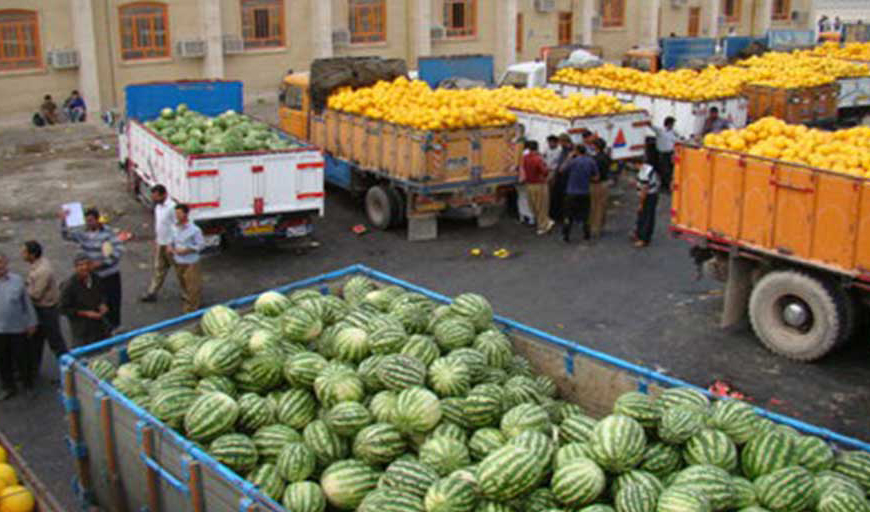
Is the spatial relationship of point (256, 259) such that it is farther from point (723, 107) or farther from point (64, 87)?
point (64, 87)

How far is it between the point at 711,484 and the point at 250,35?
90.7 feet

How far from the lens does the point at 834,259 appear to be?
969cm

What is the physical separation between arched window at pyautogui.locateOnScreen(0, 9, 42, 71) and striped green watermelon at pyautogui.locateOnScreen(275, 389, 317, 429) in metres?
23.1

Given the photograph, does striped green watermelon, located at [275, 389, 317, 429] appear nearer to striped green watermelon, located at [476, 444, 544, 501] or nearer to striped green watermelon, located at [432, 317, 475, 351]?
striped green watermelon, located at [432, 317, 475, 351]

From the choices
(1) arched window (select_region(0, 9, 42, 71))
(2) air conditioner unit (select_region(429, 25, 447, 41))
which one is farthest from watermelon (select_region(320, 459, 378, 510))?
(2) air conditioner unit (select_region(429, 25, 447, 41))

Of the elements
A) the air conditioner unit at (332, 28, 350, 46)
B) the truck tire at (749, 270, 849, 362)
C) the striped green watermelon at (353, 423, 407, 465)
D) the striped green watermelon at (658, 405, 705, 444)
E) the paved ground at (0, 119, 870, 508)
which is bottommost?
the paved ground at (0, 119, 870, 508)

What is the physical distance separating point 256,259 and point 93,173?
7811 mm

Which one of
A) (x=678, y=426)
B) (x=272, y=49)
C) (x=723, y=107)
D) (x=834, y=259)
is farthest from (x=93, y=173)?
(x=678, y=426)

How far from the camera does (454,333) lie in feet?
21.4

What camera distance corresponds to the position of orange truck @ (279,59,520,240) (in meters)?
14.6

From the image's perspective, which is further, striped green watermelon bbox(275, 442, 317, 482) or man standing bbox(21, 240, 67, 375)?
man standing bbox(21, 240, 67, 375)

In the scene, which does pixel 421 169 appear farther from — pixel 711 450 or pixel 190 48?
pixel 190 48

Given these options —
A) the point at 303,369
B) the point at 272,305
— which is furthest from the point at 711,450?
the point at 272,305

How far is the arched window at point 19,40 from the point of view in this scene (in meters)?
25.2
